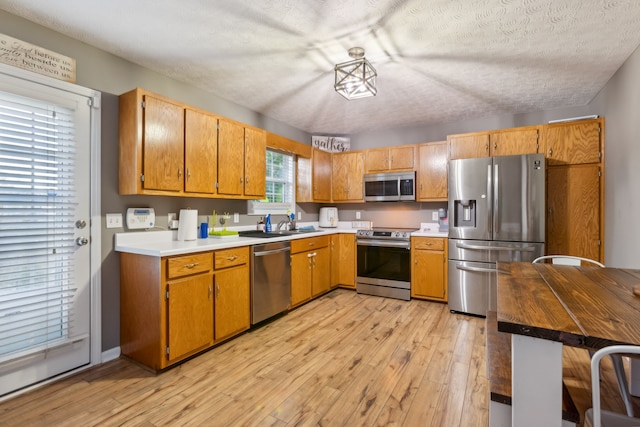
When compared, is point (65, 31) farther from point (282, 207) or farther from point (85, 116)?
point (282, 207)

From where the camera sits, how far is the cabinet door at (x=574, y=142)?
316 centimetres

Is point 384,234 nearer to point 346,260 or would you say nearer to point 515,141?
point 346,260

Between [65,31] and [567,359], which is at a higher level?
[65,31]

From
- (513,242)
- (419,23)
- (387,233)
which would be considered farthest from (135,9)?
(513,242)

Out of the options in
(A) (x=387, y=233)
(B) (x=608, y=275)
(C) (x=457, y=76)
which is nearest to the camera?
(B) (x=608, y=275)

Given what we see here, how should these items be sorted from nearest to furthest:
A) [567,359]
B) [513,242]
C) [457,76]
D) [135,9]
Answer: [135,9], [567,359], [457,76], [513,242]

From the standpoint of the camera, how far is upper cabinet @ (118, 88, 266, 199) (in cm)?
236

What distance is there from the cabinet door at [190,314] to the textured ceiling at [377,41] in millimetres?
1845

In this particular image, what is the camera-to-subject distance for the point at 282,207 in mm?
4312

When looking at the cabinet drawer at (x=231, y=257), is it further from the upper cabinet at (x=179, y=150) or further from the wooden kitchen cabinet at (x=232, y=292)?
the upper cabinet at (x=179, y=150)

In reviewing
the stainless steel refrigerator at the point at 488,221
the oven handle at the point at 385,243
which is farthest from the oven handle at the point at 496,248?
the oven handle at the point at 385,243

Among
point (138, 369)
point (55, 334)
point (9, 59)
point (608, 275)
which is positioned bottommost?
point (138, 369)

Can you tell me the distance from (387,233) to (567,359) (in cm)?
216

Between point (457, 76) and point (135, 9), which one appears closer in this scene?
point (135, 9)
